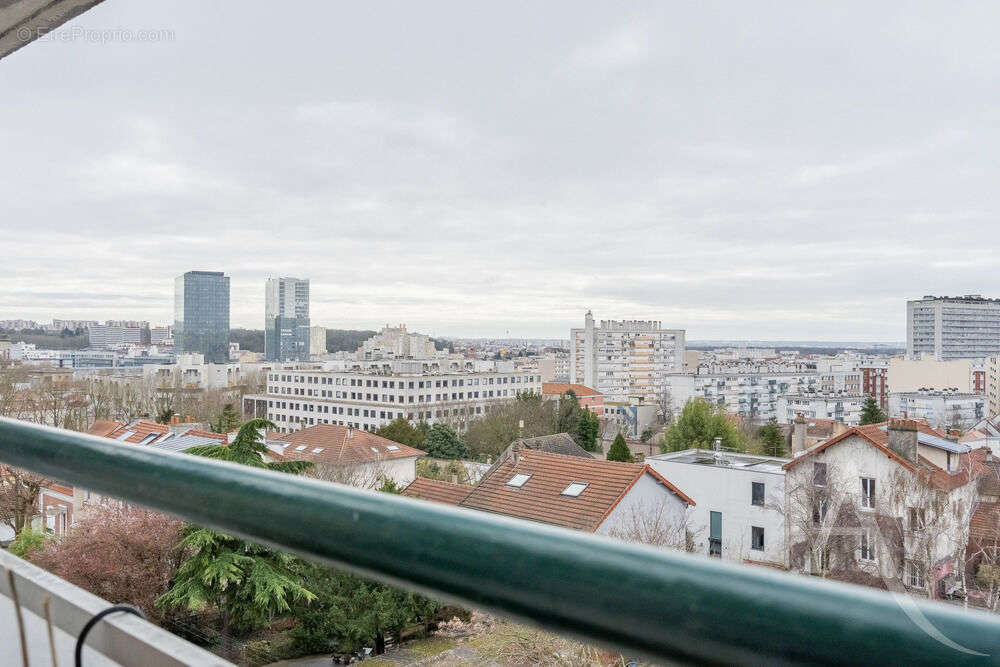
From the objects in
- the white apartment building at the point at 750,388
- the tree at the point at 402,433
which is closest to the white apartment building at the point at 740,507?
the white apartment building at the point at 750,388

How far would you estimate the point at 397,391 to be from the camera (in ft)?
65.3

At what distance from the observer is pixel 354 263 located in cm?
547

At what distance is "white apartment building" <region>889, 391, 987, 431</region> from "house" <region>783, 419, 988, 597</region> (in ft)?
0.81

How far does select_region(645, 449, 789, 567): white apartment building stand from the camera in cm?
87

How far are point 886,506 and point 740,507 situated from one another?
1.15 meters

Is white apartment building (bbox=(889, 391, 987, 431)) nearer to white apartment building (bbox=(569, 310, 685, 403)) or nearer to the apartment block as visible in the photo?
the apartment block

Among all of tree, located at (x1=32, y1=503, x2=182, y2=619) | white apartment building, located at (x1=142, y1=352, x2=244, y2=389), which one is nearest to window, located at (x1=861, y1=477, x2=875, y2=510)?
tree, located at (x1=32, y1=503, x2=182, y2=619)

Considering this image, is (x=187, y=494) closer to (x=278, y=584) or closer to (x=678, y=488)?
(x=278, y=584)

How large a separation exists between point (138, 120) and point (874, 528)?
261 cm

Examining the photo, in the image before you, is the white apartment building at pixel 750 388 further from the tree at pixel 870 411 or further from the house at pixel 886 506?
the house at pixel 886 506

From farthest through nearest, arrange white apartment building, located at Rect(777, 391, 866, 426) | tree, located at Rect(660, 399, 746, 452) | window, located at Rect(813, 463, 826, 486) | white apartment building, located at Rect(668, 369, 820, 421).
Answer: tree, located at Rect(660, 399, 746, 452) → white apartment building, located at Rect(668, 369, 820, 421) → white apartment building, located at Rect(777, 391, 866, 426) → window, located at Rect(813, 463, 826, 486)

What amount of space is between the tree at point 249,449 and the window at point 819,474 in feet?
2.82

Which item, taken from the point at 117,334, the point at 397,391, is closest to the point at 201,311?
the point at 117,334

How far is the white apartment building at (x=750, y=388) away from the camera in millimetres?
5812
